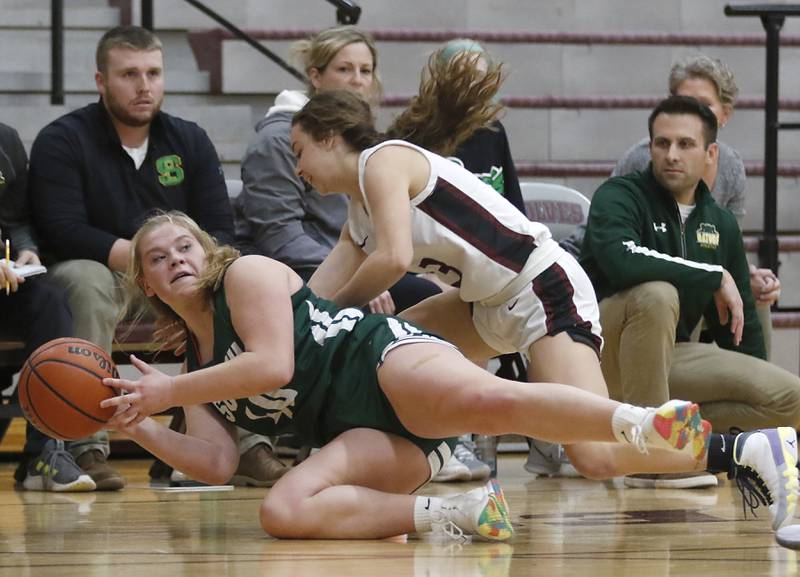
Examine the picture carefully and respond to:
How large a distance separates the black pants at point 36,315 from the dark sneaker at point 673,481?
185 centimetres

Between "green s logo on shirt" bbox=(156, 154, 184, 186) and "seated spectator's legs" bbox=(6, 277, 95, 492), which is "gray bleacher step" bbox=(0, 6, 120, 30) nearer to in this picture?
"green s logo on shirt" bbox=(156, 154, 184, 186)

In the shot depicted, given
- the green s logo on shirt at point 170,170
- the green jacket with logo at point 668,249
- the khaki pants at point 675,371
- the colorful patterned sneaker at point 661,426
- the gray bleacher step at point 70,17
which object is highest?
the gray bleacher step at point 70,17

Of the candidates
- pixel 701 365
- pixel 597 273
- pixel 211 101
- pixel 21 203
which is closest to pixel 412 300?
pixel 597 273

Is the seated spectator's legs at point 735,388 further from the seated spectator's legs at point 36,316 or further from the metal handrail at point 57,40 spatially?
the metal handrail at point 57,40

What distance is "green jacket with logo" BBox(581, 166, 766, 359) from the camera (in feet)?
15.1

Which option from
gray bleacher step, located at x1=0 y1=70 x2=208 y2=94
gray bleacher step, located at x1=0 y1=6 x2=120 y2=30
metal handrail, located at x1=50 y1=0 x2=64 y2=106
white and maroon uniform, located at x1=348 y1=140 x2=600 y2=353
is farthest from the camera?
gray bleacher step, located at x1=0 y1=6 x2=120 y2=30

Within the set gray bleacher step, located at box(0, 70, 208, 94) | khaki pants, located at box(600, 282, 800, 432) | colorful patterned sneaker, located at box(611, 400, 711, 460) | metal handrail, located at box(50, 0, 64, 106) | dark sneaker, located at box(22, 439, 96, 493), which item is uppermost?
metal handrail, located at box(50, 0, 64, 106)

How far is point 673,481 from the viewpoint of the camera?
176 inches

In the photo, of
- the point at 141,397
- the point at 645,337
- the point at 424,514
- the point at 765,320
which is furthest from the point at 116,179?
the point at 765,320

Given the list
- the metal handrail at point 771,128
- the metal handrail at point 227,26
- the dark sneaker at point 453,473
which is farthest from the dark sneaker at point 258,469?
the metal handrail at point 771,128

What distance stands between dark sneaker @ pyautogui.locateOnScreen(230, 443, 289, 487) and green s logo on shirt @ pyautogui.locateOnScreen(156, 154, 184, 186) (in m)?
1.01

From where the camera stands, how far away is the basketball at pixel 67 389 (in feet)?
10.4

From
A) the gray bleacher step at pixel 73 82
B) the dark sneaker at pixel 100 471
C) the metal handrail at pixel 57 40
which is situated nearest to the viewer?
the dark sneaker at pixel 100 471

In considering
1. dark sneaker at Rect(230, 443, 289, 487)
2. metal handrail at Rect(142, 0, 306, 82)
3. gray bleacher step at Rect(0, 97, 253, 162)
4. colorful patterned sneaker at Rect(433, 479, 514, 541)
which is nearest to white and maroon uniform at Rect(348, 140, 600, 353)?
colorful patterned sneaker at Rect(433, 479, 514, 541)
